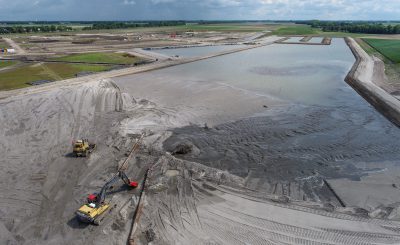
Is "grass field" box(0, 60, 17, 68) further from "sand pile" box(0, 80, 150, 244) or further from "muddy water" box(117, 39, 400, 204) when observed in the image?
"muddy water" box(117, 39, 400, 204)

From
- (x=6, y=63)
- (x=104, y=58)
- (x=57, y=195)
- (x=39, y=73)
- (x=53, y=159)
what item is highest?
(x=104, y=58)

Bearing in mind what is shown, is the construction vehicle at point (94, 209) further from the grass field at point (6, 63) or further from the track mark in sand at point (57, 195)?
the grass field at point (6, 63)

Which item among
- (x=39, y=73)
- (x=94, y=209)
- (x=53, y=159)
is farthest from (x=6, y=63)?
(x=94, y=209)

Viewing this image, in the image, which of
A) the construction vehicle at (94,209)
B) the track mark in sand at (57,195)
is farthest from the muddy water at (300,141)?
the construction vehicle at (94,209)

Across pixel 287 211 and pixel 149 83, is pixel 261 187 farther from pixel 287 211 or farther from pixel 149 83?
pixel 149 83

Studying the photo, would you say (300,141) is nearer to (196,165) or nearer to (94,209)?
(196,165)

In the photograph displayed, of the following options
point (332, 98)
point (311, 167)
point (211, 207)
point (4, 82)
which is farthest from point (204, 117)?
point (4, 82)
